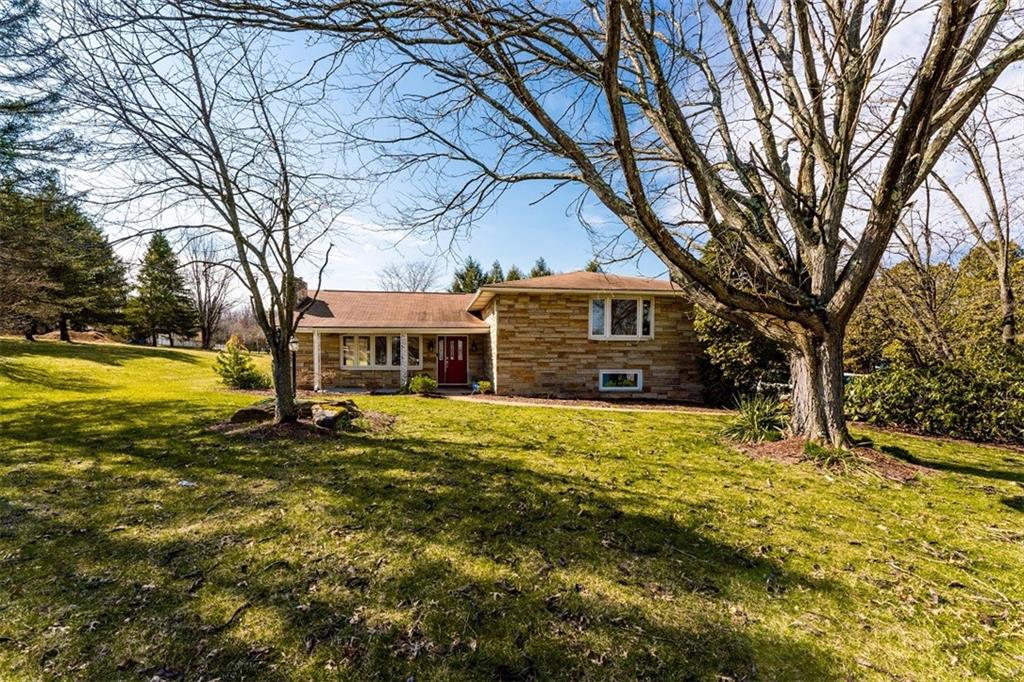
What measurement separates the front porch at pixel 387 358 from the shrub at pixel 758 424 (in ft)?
29.8

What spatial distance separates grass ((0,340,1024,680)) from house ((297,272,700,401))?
708cm

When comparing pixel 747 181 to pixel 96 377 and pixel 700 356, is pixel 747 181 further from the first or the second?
pixel 96 377

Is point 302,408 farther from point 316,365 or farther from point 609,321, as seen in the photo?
point 609,321

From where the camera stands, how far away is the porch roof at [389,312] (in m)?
15.1

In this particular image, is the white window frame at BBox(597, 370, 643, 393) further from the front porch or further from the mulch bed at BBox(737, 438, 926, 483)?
the mulch bed at BBox(737, 438, 926, 483)

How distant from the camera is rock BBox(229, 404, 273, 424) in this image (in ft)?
26.5

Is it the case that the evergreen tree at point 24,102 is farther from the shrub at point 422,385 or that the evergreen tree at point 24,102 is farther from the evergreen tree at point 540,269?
the evergreen tree at point 540,269

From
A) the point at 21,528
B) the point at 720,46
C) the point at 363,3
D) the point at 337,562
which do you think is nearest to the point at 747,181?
the point at 720,46

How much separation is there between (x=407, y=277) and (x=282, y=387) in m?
34.1

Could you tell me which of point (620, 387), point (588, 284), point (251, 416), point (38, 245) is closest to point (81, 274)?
point (38, 245)

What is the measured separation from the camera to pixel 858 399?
9727 millimetres

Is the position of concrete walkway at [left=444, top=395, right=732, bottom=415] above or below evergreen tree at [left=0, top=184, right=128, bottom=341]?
below

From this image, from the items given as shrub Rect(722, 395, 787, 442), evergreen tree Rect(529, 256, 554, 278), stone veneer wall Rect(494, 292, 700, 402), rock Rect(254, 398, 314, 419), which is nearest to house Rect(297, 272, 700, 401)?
stone veneer wall Rect(494, 292, 700, 402)

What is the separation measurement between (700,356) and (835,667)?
12.4m
